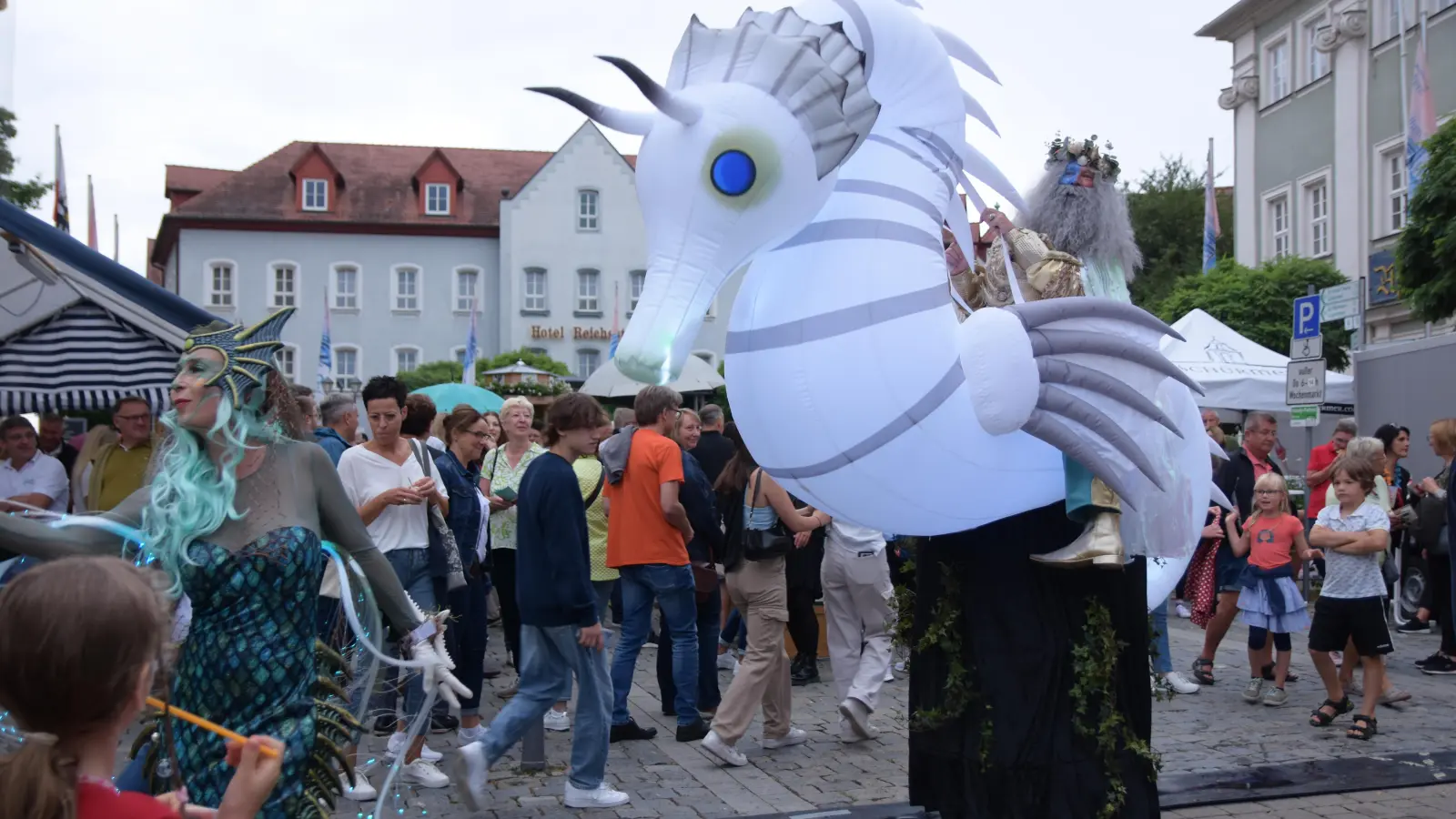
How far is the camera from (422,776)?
5.76 meters

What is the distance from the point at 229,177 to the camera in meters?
41.7

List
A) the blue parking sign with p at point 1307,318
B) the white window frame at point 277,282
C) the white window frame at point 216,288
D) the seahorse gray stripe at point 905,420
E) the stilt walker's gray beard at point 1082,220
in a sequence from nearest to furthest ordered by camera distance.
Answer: the seahorse gray stripe at point 905,420, the stilt walker's gray beard at point 1082,220, the blue parking sign with p at point 1307,318, the white window frame at point 216,288, the white window frame at point 277,282

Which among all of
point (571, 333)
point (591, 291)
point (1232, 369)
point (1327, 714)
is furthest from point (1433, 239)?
point (571, 333)

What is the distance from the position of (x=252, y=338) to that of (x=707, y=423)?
248 inches

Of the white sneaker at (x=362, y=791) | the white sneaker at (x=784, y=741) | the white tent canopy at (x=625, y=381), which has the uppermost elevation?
the white tent canopy at (x=625, y=381)

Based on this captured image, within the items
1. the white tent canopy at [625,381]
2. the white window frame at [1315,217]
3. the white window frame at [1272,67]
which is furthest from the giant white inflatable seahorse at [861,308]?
the white window frame at [1272,67]

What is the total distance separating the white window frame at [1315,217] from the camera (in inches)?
1005

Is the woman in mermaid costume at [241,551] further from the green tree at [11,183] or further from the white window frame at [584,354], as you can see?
the white window frame at [584,354]

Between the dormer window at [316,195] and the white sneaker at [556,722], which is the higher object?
the dormer window at [316,195]

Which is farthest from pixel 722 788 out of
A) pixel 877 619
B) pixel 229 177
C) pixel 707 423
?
pixel 229 177

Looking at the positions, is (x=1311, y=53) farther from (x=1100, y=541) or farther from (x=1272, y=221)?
(x=1100, y=541)

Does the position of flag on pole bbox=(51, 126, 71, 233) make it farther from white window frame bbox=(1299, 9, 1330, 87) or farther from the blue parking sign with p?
white window frame bbox=(1299, 9, 1330, 87)

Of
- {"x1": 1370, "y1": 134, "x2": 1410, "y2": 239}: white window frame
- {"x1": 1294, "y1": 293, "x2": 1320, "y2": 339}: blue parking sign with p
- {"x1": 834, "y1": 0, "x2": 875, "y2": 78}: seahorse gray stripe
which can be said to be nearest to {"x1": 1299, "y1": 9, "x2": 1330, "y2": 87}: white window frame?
{"x1": 1370, "y1": 134, "x2": 1410, "y2": 239}: white window frame

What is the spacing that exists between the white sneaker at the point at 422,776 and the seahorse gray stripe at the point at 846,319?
3.25 m
